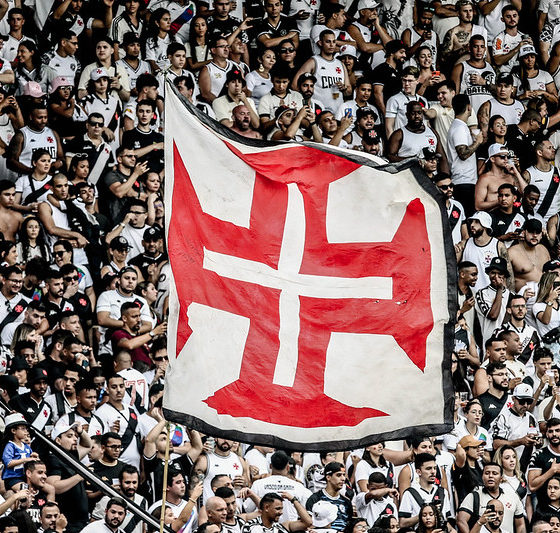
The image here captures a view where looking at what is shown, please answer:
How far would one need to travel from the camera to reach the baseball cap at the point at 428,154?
16.3 meters

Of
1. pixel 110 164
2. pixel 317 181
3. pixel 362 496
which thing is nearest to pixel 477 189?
pixel 110 164

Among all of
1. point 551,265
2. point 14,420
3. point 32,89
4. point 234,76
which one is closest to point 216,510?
point 14,420

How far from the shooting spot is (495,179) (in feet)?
55.1

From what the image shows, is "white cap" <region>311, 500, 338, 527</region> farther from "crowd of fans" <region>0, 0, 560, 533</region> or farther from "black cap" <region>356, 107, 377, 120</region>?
"black cap" <region>356, 107, 377, 120</region>

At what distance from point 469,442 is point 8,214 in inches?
173

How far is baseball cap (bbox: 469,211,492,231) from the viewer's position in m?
16.1

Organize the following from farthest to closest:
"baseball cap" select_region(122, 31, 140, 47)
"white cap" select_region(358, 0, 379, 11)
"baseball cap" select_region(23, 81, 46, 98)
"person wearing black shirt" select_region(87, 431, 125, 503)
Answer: "white cap" select_region(358, 0, 379, 11) → "baseball cap" select_region(122, 31, 140, 47) → "baseball cap" select_region(23, 81, 46, 98) → "person wearing black shirt" select_region(87, 431, 125, 503)

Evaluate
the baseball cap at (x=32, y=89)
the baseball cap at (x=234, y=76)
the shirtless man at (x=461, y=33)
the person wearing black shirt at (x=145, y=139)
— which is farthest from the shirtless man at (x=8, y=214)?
the shirtless man at (x=461, y=33)

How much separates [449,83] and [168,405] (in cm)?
1105

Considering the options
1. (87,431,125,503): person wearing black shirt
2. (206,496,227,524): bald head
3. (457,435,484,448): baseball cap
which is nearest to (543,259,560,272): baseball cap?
(457,435,484,448): baseball cap

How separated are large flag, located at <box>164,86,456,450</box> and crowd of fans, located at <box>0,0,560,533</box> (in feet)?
11.8

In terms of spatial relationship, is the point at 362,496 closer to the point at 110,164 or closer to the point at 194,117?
the point at 110,164

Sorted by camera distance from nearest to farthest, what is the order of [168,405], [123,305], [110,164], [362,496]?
[168,405] → [362,496] → [123,305] → [110,164]

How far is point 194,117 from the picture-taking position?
7211 mm
